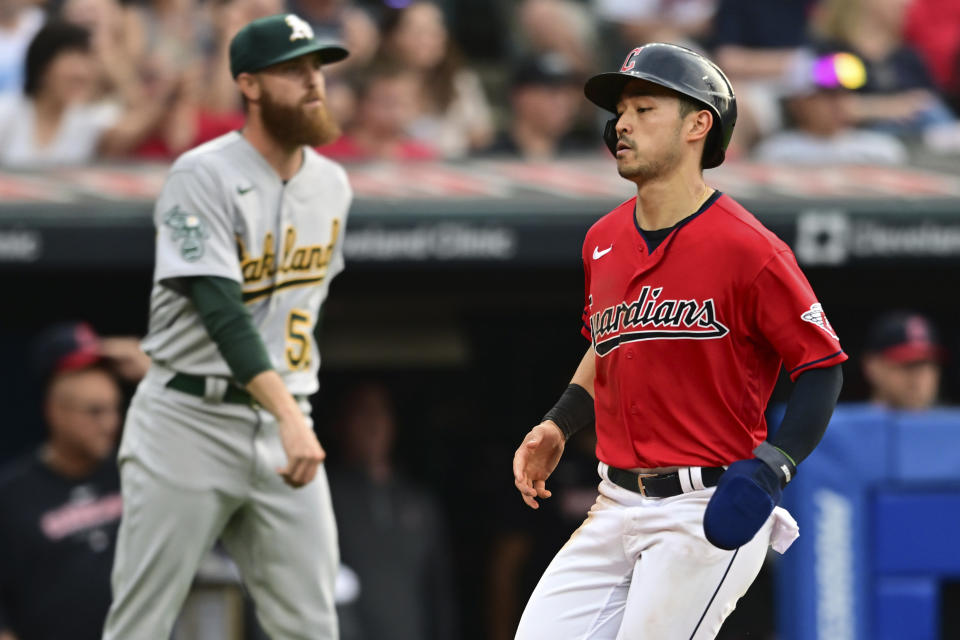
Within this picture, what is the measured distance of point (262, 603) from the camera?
11.7ft

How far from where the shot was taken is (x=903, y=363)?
5.48 metres

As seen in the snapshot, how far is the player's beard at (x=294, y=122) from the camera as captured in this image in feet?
11.5

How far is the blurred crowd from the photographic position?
6.07 m

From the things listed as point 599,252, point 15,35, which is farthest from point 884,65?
point 599,252

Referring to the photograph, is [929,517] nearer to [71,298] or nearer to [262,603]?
[262,603]

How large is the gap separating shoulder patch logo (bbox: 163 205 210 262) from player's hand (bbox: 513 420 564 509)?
825 millimetres

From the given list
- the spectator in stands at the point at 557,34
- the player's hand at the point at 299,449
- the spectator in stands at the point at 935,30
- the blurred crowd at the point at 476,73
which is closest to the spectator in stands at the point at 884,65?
the blurred crowd at the point at 476,73

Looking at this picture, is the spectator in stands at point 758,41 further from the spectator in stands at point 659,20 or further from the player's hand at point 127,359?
the player's hand at point 127,359

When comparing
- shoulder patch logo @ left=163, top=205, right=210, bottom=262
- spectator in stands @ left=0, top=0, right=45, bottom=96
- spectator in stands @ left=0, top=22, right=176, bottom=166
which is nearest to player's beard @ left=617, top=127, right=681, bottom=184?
shoulder patch logo @ left=163, top=205, right=210, bottom=262

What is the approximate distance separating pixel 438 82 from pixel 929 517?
3101 mm

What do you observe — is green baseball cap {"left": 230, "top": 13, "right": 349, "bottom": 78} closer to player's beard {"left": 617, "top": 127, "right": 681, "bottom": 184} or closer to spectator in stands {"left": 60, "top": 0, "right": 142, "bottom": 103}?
player's beard {"left": 617, "top": 127, "right": 681, "bottom": 184}

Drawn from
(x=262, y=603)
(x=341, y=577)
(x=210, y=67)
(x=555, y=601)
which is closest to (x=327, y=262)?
(x=262, y=603)

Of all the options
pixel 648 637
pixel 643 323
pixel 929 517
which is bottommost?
pixel 929 517

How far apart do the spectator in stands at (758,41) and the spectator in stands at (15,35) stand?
310cm
